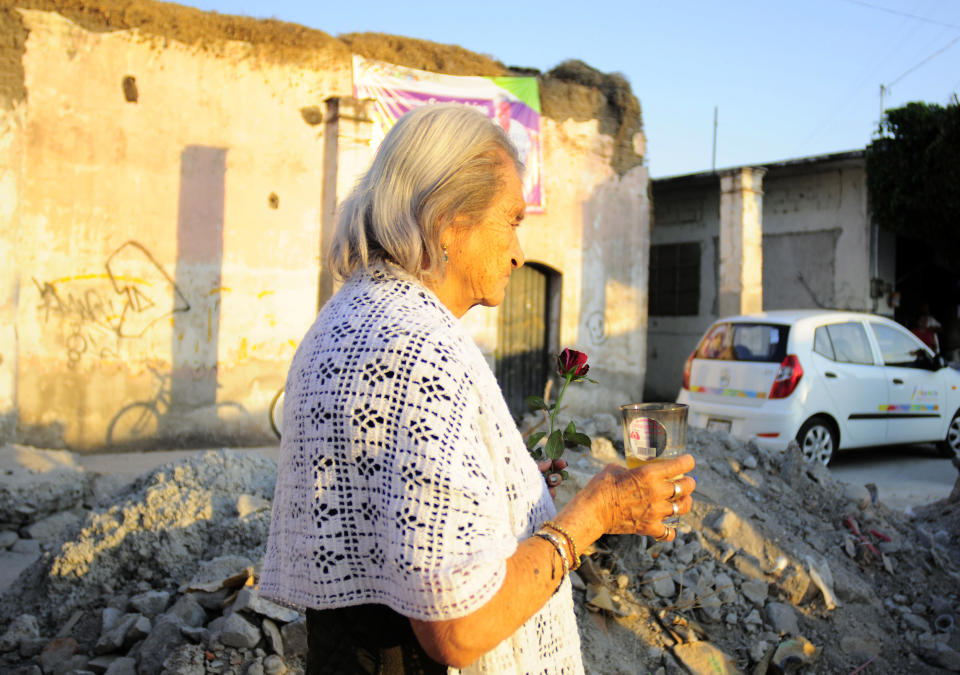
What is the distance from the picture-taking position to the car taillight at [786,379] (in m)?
7.57

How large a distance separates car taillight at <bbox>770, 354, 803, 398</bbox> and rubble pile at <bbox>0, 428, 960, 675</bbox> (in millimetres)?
2603

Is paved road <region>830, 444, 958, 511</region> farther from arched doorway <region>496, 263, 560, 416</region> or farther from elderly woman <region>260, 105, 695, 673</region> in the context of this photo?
elderly woman <region>260, 105, 695, 673</region>

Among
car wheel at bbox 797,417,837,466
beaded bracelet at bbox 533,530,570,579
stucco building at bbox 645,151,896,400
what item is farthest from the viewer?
stucco building at bbox 645,151,896,400

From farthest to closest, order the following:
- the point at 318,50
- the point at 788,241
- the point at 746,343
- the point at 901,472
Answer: the point at 788,241 < the point at 318,50 < the point at 901,472 < the point at 746,343

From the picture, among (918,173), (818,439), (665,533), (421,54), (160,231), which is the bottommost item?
(818,439)

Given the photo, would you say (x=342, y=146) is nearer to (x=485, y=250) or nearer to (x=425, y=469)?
(x=485, y=250)

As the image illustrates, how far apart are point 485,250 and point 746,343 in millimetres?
7100

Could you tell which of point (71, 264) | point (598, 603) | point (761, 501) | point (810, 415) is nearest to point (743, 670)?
point (598, 603)

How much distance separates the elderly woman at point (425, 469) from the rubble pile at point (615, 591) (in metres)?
1.85

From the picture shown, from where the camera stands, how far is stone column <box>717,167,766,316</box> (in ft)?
42.4

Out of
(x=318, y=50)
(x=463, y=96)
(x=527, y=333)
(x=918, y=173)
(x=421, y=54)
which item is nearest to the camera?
(x=318, y=50)

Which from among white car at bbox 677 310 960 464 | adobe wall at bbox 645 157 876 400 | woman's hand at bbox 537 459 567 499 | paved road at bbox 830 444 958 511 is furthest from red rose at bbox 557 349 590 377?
adobe wall at bbox 645 157 876 400

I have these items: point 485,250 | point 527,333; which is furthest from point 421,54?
point 485,250

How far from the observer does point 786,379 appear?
7594 mm
